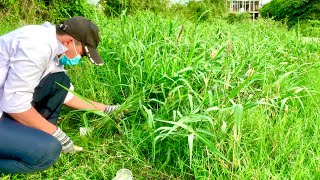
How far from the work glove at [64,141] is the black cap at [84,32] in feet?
1.66

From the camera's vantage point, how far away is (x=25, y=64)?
6.91ft

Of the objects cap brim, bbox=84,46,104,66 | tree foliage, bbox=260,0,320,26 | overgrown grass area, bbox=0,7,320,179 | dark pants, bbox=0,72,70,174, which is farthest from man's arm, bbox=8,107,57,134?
tree foliage, bbox=260,0,320,26

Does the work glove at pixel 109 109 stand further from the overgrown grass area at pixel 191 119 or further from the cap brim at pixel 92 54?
the cap brim at pixel 92 54

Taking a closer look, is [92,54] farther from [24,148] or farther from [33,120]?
[24,148]

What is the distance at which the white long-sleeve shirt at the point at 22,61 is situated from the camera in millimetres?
2117

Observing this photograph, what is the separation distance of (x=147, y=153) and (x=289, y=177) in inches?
34.8

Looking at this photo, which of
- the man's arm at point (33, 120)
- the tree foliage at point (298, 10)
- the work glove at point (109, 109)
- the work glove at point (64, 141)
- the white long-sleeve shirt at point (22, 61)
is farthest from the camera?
the tree foliage at point (298, 10)

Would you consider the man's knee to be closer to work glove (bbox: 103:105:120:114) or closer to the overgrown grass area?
the overgrown grass area

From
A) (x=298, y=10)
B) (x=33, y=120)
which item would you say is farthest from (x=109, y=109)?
(x=298, y=10)

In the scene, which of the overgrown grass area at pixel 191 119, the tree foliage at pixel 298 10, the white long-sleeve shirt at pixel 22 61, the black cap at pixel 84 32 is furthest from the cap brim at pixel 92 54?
the tree foliage at pixel 298 10

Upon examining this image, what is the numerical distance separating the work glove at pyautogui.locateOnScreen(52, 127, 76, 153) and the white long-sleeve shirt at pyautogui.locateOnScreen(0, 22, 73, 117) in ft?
0.90

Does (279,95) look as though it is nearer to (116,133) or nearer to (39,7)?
(116,133)

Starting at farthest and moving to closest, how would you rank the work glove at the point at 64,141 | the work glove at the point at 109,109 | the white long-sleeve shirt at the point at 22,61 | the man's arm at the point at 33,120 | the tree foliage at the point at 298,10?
1. the tree foliage at the point at 298,10
2. the work glove at the point at 109,109
3. the work glove at the point at 64,141
4. the man's arm at the point at 33,120
5. the white long-sleeve shirt at the point at 22,61

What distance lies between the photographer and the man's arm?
2.24 meters
